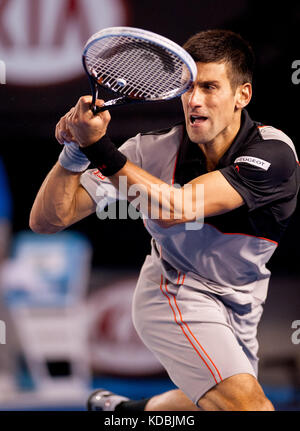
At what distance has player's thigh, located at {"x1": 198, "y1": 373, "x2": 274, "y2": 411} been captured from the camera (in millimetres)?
2291

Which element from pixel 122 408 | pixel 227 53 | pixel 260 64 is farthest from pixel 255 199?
pixel 260 64

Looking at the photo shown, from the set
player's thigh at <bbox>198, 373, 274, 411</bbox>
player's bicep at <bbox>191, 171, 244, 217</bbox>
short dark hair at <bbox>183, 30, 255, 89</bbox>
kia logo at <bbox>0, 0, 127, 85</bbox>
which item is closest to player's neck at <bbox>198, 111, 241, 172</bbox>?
short dark hair at <bbox>183, 30, 255, 89</bbox>

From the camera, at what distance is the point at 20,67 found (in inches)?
157

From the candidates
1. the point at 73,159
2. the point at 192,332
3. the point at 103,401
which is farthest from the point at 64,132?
the point at 103,401

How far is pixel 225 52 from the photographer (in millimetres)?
2461

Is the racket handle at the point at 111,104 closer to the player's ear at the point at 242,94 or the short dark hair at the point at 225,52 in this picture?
the short dark hair at the point at 225,52

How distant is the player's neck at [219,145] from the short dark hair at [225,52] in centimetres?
17

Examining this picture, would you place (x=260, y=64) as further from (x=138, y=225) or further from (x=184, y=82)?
(x=184, y=82)

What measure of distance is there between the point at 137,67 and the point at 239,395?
1.26m

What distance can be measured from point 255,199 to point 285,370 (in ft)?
6.66

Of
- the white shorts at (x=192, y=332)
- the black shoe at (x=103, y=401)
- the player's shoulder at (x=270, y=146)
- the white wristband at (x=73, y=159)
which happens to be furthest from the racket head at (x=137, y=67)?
the black shoe at (x=103, y=401)

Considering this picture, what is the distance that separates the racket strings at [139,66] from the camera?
2262 millimetres

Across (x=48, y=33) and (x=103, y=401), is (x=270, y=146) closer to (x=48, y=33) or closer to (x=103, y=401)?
(x=103, y=401)

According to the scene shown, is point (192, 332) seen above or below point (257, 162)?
below
